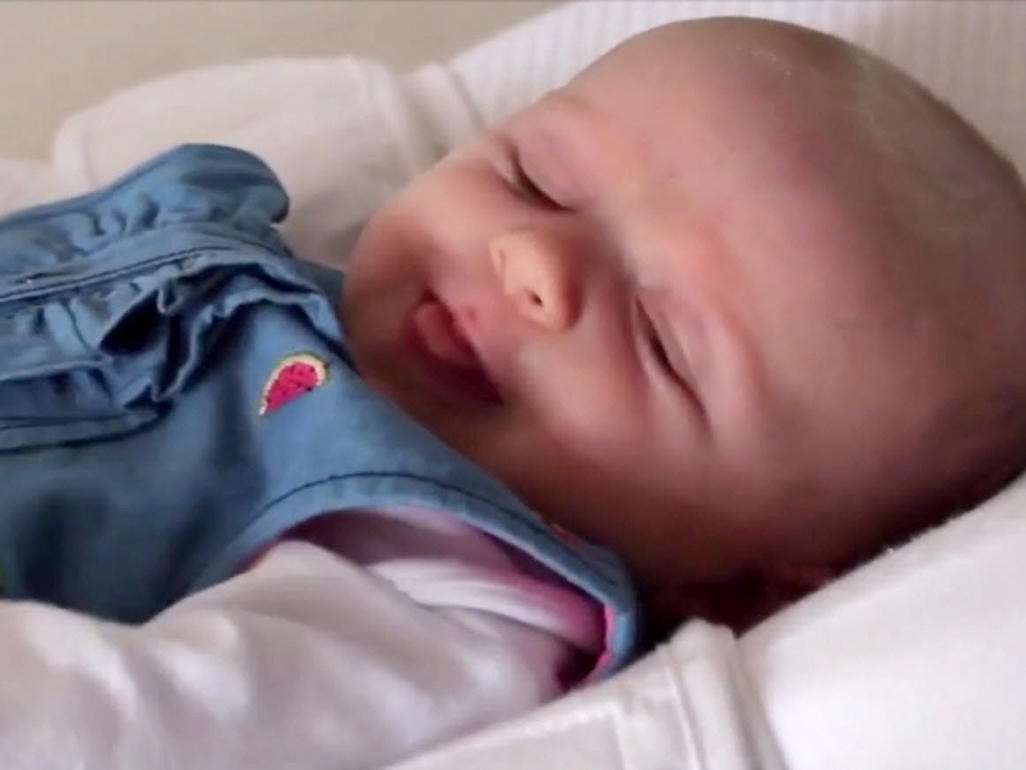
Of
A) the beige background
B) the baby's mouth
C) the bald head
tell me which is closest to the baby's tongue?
the baby's mouth

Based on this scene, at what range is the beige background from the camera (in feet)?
3.96

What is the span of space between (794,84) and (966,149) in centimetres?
8

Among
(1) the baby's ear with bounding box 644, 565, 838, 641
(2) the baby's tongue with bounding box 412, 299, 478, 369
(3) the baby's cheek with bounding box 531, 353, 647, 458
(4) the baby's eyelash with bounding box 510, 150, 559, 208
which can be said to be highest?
(4) the baby's eyelash with bounding box 510, 150, 559, 208

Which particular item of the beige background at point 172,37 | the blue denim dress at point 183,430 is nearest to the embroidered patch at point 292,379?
the blue denim dress at point 183,430

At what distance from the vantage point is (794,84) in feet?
2.25

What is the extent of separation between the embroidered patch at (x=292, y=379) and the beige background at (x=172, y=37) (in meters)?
0.60

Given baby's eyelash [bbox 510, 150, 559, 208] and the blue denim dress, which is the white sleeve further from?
baby's eyelash [bbox 510, 150, 559, 208]

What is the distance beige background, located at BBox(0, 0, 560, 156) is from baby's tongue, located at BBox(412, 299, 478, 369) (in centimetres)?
60

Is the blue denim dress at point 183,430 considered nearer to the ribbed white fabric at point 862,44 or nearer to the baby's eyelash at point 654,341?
the baby's eyelash at point 654,341

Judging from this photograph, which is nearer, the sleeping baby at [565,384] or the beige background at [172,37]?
the sleeping baby at [565,384]

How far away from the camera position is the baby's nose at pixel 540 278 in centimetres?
65

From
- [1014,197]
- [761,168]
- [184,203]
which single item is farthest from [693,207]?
[184,203]

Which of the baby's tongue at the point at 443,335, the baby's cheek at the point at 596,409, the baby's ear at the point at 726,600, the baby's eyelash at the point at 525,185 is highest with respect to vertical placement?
the baby's eyelash at the point at 525,185

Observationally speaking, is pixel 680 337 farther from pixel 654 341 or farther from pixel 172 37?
pixel 172 37
